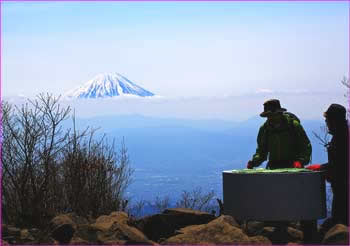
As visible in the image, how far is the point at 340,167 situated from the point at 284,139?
3.47 ft

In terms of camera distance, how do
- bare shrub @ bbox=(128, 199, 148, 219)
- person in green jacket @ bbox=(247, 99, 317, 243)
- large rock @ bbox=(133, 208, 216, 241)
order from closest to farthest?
person in green jacket @ bbox=(247, 99, 317, 243) < large rock @ bbox=(133, 208, 216, 241) < bare shrub @ bbox=(128, 199, 148, 219)

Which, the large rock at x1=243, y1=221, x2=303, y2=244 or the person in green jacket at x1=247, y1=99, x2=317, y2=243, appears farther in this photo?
the person in green jacket at x1=247, y1=99, x2=317, y2=243

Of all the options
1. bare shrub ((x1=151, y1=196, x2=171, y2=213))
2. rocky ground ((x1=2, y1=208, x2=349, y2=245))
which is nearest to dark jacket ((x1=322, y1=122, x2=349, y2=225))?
rocky ground ((x1=2, y1=208, x2=349, y2=245))

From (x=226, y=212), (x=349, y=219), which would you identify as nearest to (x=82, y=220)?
(x=226, y=212)

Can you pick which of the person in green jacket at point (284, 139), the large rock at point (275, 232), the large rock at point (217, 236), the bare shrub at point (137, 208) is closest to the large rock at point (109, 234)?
the large rock at point (217, 236)

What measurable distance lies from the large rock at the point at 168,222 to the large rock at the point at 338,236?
2.51 m

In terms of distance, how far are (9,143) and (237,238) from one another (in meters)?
5.62

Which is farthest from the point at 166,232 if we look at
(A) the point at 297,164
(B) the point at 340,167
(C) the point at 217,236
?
(B) the point at 340,167

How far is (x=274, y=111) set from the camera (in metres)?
10.0

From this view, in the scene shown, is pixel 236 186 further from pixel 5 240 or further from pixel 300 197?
pixel 5 240

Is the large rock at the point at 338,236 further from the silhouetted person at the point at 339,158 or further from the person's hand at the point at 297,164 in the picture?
the person's hand at the point at 297,164

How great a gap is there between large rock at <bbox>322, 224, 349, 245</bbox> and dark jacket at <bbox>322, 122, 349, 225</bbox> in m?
0.52

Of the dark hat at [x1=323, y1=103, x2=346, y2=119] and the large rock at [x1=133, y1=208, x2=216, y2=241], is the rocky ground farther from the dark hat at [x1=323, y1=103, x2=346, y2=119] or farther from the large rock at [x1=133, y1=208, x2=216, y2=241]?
the dark hat at [x1=323, y1=103, x2=346, y2=119]

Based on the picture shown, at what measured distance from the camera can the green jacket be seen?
1000cm
